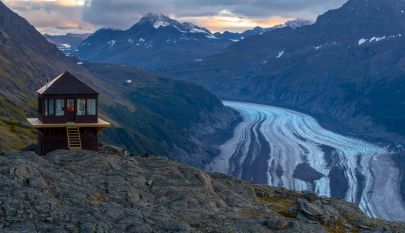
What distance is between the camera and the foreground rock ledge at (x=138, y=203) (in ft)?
88.8

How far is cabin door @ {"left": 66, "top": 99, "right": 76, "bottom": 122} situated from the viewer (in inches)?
1721

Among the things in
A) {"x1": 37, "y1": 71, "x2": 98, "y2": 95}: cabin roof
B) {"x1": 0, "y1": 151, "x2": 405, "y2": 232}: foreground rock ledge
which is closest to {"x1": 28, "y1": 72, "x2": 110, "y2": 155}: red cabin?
{"x1": 37, "y1": 71, "x2": 98, "y2": 95}: cabin roof

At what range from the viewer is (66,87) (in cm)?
4381

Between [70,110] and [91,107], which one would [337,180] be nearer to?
[91,107]

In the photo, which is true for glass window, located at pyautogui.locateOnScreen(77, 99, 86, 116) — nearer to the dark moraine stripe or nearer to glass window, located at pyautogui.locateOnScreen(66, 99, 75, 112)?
glass window, located at pyautogui.locateOnScreen(66, 99, 75, 112)

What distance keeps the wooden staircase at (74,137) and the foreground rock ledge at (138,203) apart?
4.23 meters

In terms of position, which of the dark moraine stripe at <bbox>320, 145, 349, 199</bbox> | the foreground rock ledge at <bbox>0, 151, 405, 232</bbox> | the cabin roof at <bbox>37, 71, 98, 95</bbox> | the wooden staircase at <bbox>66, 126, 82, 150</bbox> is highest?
the cabin roof at <bbox>37, 71, 98, 95</bbox>

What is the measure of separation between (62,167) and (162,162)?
795cm

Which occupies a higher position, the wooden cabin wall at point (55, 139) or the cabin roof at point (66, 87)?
the cabin roof at point (66, 87)

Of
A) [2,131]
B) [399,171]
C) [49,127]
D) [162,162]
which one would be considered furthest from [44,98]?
[399,171]

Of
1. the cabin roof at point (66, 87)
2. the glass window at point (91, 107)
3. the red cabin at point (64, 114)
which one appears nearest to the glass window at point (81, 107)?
the red cabin at point (64, 114)

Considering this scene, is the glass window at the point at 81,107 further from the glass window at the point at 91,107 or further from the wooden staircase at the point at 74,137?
the wooden staircase at the point at 74,137

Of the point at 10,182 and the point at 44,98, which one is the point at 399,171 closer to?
the point at 44,98

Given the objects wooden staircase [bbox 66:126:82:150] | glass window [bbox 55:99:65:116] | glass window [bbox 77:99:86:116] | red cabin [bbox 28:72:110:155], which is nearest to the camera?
wooden staircase [bbox 66:126:82:150]
